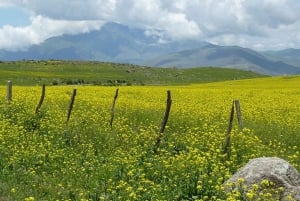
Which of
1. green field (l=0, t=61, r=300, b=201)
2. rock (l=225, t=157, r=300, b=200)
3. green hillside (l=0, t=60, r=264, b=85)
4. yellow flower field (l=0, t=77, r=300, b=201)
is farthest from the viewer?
green hillside (l=0, t=60, r=264, b=85)

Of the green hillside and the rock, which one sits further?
the green hillside

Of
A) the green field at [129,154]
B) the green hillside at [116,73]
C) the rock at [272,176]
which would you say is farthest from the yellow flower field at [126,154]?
the green hillside at [116,73]

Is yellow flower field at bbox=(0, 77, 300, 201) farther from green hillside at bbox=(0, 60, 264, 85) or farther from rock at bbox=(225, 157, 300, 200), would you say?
green hillside at bbox=(0, 60, 264, 85)

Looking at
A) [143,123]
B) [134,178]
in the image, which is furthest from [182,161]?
[143,123]

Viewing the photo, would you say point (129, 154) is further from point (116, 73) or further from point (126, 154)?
point (116, 73)

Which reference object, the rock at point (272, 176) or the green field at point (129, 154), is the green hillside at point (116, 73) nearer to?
the green field at point (129, 154)

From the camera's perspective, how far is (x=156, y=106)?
30.1 meters

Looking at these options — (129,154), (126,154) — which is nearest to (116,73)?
(126,154)

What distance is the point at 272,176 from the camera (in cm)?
1155

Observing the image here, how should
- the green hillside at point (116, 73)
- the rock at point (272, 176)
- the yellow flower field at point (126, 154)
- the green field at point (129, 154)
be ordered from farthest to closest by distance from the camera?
1. the green hillside at point (116, 73)
2. the yellow flower field at point (126, 154)
3. the green field at point (129, 154)
4. the rock at point (272, 176)

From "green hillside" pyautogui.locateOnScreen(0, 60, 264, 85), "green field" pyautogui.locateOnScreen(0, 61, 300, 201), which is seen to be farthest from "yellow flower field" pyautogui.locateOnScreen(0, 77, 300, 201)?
"green hillside" pyautogui.locateOnScreen(0, 60, 264, 85)

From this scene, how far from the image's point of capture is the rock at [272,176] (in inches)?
447

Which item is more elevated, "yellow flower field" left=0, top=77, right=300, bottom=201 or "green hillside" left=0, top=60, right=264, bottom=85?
"green hillside" left=0, top=60, right=264, bottom=85

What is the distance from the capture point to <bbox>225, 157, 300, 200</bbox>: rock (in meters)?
11.3
